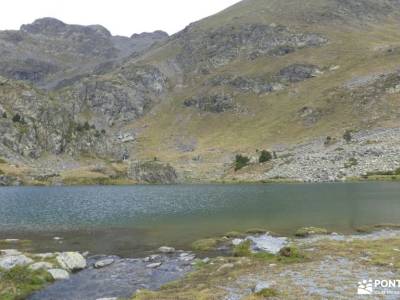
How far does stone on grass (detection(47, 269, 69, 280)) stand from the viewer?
109ft

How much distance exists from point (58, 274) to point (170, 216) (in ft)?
118

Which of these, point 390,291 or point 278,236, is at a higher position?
point 390,291

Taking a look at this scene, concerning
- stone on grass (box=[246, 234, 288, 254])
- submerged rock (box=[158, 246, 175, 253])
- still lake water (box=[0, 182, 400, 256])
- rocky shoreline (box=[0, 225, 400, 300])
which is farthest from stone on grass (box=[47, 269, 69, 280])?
stone on grass (box=[246, 234, 288, 254])

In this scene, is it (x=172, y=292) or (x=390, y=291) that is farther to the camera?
(x=172, y=292)

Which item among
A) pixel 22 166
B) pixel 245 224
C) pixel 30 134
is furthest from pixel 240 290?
pixel 30 134

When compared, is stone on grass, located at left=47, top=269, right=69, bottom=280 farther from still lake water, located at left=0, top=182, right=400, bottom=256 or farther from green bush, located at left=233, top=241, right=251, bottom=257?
green bush, located at left=233, top=241, right=251, bottom=257

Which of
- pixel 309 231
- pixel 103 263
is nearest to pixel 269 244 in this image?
pixel 309 231

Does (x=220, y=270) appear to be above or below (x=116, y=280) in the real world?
below

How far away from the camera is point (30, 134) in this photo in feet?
634

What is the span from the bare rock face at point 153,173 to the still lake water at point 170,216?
6430cm

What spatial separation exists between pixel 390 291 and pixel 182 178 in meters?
143

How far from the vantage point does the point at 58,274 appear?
33.4 metres

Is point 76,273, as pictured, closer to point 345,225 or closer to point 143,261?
point 143,261

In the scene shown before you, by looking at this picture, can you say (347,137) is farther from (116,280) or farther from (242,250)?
(116,280)
